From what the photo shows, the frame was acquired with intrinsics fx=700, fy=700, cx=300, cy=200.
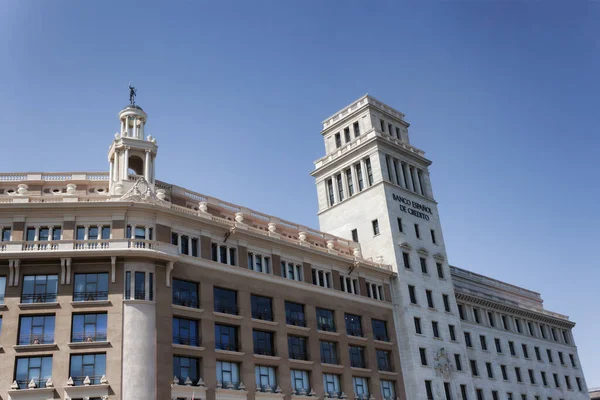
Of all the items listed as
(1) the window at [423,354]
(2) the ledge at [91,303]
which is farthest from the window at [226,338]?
(1) the window at [423,354]

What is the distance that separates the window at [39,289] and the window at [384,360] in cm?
3366

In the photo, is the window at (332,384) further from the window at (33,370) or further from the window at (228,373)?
the window at (33,370)

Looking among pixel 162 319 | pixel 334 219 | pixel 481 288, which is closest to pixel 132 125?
pixel 162 319

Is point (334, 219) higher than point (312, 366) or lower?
higher

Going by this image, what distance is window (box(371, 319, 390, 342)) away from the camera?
2896 inches

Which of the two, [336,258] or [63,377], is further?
[336,258]

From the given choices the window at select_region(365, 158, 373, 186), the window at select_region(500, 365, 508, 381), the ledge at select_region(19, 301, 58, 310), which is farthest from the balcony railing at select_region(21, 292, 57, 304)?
the window at select_region(500, 365, 508, 381)

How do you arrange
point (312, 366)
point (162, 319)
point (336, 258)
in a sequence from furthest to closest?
point (336, 258)
point (312, 366)
point (162, 319)

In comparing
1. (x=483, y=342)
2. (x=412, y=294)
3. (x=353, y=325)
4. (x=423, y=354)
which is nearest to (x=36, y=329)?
(x=353, y=325)

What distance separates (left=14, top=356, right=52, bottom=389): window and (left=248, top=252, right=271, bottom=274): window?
20.5 metres

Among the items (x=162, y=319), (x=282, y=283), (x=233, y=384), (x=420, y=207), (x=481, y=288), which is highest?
(x=420, y=207)

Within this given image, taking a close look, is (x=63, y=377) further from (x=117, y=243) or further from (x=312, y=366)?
(x=312, y=366)

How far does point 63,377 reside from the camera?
51.7m

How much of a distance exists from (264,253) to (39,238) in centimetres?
2060
